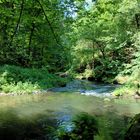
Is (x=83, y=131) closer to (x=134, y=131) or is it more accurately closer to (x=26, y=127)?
(x=134, y=131)

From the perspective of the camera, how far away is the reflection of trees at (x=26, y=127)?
10484 mm

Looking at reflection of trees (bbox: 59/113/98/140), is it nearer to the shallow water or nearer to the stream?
the stream

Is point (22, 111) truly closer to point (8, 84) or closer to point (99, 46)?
point (8, 84)

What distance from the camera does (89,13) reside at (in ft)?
33.6

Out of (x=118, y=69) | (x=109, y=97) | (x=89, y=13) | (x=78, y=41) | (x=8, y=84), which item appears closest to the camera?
(x=89, y=13)

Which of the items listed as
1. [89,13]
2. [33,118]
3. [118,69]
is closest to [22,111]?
[33,118]

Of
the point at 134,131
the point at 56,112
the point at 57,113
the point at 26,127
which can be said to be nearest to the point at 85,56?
the point at 56,112

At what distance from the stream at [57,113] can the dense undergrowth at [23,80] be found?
134 centimetres

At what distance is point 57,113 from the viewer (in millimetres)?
14484

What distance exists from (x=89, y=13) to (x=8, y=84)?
12510mm

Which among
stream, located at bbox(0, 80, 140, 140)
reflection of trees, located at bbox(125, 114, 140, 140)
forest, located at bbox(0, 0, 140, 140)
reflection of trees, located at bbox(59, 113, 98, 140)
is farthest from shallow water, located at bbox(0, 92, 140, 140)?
reflection of trees, located at bbox(125, 114, 140, 140)

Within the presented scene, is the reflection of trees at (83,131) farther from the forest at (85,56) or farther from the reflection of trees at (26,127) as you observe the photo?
the forest at (85,56)

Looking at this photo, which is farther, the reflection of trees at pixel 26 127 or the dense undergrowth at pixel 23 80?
the dense undergrowth at pixel 23 80

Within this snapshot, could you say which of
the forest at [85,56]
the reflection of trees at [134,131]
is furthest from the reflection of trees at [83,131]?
the forest at [85,56]
